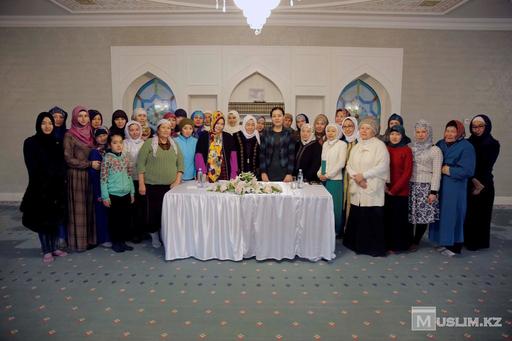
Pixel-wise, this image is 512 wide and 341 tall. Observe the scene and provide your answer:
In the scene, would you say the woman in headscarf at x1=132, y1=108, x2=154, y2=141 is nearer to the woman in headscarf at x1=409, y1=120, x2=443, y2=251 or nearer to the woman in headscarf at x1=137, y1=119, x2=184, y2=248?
the woman in headscarf at x1=137, y1=119, x2=184, y2=248

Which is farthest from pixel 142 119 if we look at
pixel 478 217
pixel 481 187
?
pixel 478 217

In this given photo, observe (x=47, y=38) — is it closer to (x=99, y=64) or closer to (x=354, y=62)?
(x=99, y=64)

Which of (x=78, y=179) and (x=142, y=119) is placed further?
(x=142, y=119)

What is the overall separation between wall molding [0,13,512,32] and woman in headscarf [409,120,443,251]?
321cm

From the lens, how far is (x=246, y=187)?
3369mm

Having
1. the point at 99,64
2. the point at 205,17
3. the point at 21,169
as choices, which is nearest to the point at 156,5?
the point at 205,17

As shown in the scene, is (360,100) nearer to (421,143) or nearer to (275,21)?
(275,21)

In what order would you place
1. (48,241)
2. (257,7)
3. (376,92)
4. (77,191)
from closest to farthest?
(257,7) → (48,241) → (77,191) → (376,92)

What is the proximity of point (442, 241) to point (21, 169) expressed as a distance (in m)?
7.10

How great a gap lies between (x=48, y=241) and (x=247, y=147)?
93.7 inches

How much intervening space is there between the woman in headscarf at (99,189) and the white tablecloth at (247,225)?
2.86 ft

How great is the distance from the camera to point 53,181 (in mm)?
3416

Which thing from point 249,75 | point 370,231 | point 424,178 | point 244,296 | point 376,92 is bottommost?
point 244,296

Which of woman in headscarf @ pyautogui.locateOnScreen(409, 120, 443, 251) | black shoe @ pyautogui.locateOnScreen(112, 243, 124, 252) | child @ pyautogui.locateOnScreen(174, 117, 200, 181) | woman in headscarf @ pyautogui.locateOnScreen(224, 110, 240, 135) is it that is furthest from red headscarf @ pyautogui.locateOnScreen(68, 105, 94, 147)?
woman in headscarf @ pyautogui.locateOnScreen(409, 120, 443, 251)
